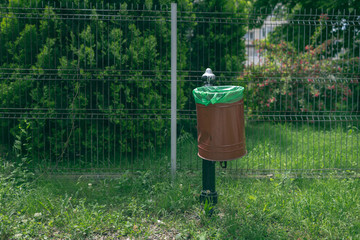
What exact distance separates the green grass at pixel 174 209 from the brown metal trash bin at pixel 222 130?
0.67 metres

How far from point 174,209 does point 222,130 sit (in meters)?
1.10

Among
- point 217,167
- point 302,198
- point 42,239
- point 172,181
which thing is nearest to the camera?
point 42,239

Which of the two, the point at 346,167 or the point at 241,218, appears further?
the point at 346,167

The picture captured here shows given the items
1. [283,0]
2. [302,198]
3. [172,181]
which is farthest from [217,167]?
[283,0]

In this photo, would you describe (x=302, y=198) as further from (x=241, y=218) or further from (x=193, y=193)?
(x=193, y=193)

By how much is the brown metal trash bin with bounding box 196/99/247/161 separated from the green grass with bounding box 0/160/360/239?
0.67 meters

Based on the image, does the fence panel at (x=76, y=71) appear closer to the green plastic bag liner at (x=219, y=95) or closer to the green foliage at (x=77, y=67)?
the green foliage at (x=77, y=67)

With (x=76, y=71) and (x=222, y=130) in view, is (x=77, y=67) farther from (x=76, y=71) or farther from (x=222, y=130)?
(x=222, y=130)

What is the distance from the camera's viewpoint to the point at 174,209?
4301 mm

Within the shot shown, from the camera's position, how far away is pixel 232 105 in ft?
13.2

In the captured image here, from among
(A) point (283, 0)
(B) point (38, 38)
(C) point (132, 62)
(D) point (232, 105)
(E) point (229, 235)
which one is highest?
(A) point (283, 0)

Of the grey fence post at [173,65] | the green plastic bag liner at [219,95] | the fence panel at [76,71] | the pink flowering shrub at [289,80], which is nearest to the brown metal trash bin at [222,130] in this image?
the green plastic bag liner at [219,95]

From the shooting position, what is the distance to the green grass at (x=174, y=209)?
12.6 feet

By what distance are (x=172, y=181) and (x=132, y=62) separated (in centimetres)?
200
